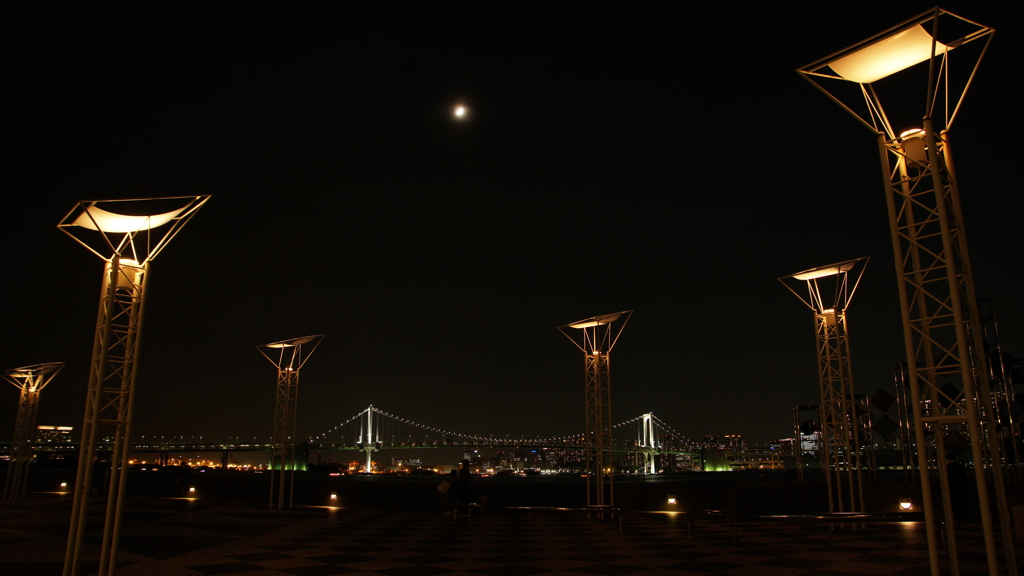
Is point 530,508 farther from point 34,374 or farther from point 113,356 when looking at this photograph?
point 34,374

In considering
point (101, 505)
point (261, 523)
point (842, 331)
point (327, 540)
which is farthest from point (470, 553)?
point (101, 505)

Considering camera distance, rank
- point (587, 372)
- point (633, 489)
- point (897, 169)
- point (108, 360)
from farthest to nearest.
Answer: point (633, 489), point (587, 372), point (108, 360), point (897, 169)

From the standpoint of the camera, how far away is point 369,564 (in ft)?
30.9

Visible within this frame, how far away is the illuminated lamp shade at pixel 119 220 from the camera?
8.83 m

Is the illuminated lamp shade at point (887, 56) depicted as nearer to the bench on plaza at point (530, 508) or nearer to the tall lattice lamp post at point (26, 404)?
the bench on plaza at point (530, 508)

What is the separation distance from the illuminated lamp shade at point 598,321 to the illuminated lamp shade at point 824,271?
449 cm

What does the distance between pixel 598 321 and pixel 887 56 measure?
439 inches

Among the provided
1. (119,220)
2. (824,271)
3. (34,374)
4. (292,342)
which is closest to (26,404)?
(34,374)

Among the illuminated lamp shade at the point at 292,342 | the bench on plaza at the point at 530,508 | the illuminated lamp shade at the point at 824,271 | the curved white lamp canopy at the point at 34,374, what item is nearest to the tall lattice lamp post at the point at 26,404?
the curved white lamp canopy at the point at 34,374

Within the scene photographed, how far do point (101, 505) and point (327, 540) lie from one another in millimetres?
12173

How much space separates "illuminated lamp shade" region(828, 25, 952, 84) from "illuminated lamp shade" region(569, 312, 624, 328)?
1038 centimetres

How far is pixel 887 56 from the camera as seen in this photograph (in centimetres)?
717

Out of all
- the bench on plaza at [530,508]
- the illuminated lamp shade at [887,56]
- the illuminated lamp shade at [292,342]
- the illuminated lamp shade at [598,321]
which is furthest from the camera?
the illuminated lamp shade at [292,342]

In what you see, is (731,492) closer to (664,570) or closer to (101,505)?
(664,570)
